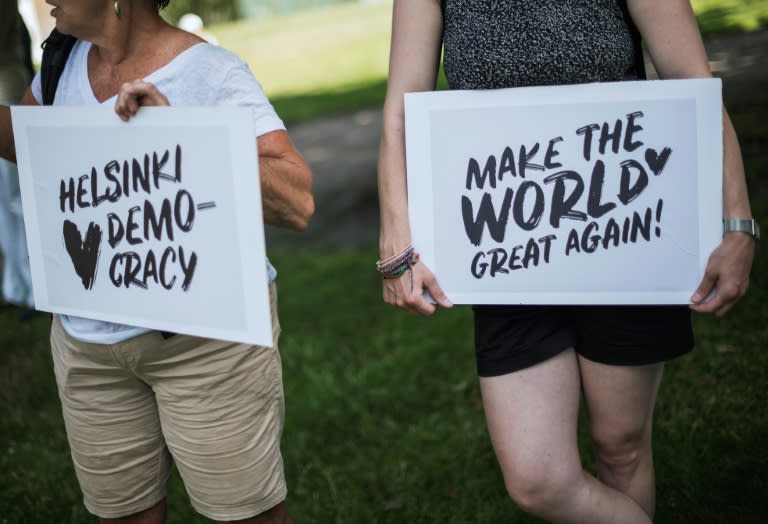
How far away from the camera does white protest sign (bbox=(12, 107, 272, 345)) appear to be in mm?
1720

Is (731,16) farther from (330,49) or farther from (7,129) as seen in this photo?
(7,129)

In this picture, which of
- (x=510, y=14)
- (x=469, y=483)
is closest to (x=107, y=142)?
(x=510, y=14)

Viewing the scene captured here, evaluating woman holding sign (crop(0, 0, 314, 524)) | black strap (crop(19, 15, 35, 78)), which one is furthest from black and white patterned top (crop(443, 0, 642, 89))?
black strap (crop(19, 15, 35, 78))

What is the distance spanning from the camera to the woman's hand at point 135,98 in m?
1.75

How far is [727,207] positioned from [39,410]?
11.5ft

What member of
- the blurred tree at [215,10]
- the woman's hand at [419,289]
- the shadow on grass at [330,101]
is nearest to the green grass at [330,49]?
the shadow on grass at [330,101]

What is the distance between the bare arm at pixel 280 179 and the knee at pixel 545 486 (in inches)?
A: 31.2

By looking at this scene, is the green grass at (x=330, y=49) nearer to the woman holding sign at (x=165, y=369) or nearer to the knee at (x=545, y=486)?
the woman holding sign at (x=165, y=369)

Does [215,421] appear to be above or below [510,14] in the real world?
below

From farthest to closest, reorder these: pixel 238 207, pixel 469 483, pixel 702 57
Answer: pixel 469 483, pixel 702 57, pixel 238 207

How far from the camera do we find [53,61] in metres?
2.07

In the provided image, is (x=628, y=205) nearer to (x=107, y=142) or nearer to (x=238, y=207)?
(x=238, y=207)

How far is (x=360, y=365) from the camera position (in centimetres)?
435

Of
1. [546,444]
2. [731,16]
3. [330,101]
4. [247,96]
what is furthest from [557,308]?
[731,16]
